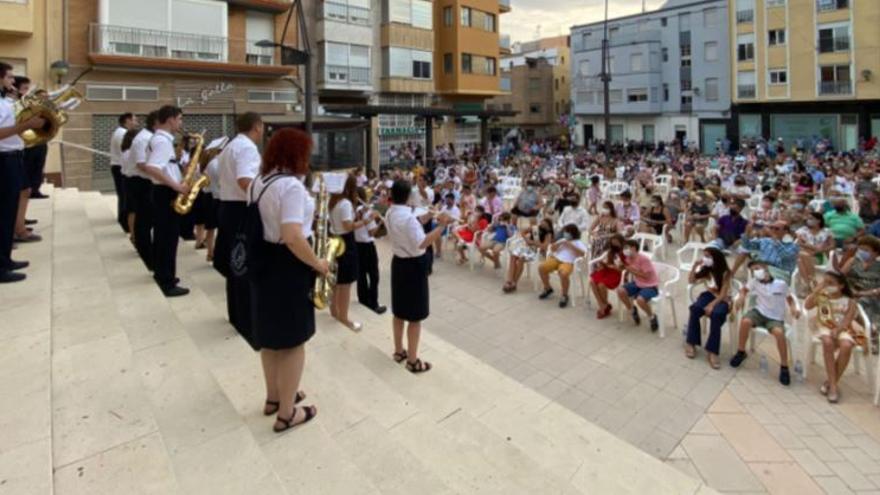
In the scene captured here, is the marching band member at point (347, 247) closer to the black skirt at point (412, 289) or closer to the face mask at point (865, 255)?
the black skirt at point (412, 289)

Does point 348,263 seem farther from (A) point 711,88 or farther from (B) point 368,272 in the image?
(A) point 711,88

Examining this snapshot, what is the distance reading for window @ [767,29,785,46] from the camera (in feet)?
112

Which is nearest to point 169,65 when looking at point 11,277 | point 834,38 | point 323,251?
point 11,277

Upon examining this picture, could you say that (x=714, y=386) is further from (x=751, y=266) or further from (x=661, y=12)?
(x=661, y=12)

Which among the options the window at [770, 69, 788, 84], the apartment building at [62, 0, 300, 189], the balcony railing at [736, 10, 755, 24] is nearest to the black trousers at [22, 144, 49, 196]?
the apartment building at [62, 0, 300, 189]

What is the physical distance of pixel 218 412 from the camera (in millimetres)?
3078

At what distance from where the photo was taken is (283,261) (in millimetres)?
2826

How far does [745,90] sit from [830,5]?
21.0 feet

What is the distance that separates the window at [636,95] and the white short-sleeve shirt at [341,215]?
42551mm

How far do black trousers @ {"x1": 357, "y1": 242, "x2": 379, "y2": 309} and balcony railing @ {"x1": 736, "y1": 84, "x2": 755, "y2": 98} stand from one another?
124 feet

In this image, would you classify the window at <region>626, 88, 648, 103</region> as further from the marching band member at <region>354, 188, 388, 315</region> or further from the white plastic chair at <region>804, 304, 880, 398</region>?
the marching band member at <region>354, 188, 388, 315</region>

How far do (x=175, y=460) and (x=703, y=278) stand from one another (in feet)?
19.8

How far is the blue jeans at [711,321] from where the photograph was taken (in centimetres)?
620

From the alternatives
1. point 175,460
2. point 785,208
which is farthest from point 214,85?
point 175,460
